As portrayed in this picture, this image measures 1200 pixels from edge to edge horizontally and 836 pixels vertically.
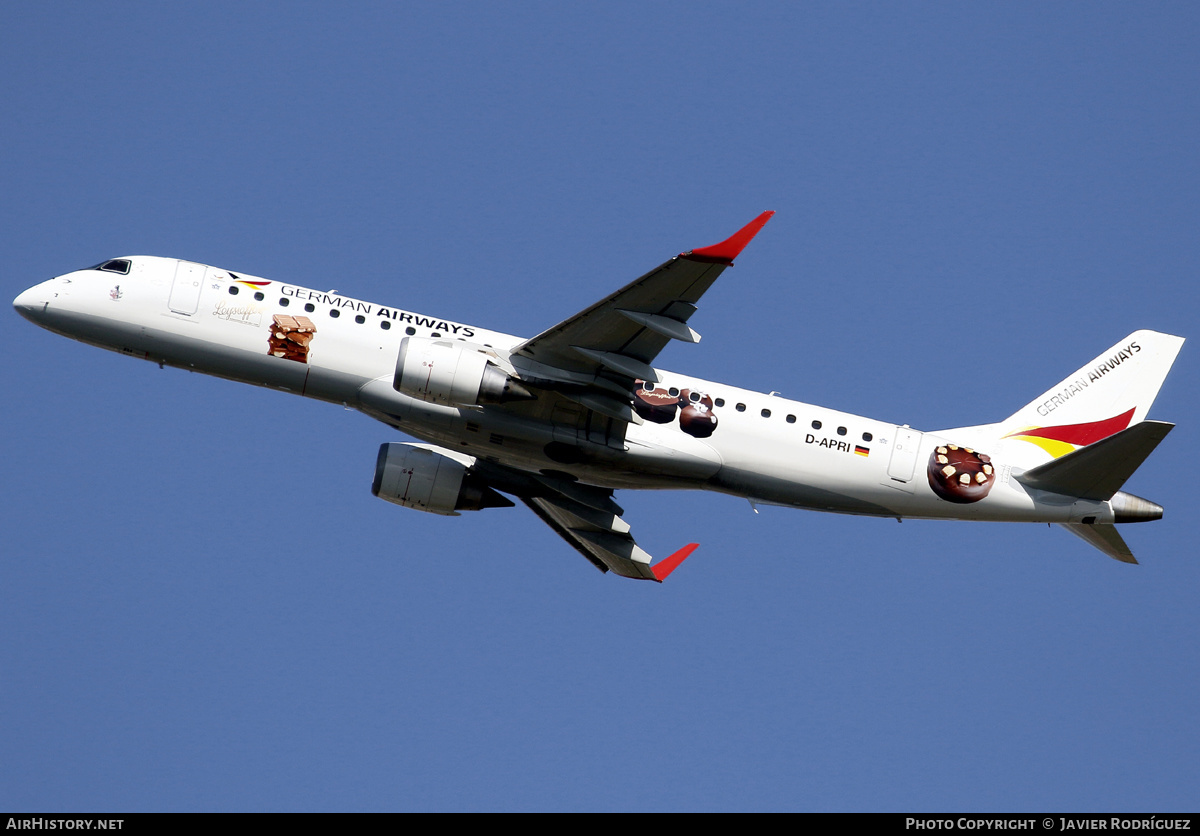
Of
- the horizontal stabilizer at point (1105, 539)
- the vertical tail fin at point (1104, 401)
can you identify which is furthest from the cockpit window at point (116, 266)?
the horizontal stabilizer at point (1105, 539)

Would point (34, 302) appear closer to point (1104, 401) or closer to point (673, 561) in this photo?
point (673, 561)

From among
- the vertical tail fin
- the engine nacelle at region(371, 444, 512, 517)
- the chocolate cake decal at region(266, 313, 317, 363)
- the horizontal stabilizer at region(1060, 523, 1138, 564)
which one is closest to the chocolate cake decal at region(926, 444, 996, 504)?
the vertical tail fin

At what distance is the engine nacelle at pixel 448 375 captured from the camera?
3200cm

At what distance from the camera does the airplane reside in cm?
3259

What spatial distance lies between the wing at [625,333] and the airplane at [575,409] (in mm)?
55

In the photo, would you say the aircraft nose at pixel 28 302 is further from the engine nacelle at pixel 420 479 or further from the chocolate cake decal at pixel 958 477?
the chocolate cake decal at pixel 958 477

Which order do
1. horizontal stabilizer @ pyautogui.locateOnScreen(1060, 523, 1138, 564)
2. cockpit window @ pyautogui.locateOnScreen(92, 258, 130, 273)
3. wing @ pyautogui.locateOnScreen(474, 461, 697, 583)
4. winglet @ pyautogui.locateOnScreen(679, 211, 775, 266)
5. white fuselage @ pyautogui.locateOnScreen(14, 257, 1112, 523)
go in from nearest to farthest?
winglet @ pyautogui.locateOnScreen(679, 211, 775, 266)
white fuselage @ pyautogui.locateOnScreen(14, 257, 1112, 523)
cockpit window @ pyautogui.locateOnScreen(92, 258, 130, 273)
horizontal stabilizer @ pyautogui.locateOnScreen(1060, 523, 1138, 564)
wing @ pyautogui.locateOnScreen(474, 461, 697, 583)

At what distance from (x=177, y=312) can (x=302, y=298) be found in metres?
3.59

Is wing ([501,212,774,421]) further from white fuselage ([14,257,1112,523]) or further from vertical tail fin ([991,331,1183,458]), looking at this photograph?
vertical tail fin ([991,331,1183,458])

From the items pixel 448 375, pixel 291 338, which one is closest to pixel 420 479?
pixel 291 338

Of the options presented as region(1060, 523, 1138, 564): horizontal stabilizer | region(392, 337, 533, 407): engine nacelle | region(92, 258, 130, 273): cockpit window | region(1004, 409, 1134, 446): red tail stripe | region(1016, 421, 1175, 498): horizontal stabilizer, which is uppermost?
region(1004, 409, 1134, 446): red tail stripe

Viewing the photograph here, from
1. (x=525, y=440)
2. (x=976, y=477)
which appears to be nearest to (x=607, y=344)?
(x=525, y=440)
